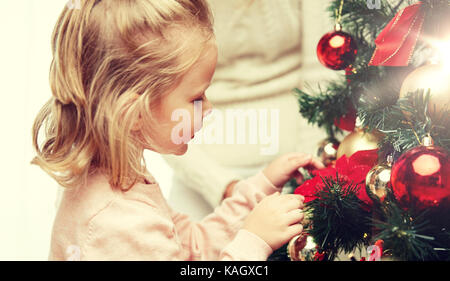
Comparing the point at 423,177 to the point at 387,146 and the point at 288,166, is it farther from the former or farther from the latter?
the point at 288,166

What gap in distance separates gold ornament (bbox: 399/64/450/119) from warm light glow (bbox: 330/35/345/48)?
0.18m

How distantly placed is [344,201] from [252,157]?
1.40 ft

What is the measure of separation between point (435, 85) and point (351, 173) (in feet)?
0.50

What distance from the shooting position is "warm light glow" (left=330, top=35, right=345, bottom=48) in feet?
2.21

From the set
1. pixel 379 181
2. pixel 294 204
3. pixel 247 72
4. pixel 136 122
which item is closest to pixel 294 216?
pixel 294 204

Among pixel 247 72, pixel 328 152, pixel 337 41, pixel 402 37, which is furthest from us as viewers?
pixel 247 72

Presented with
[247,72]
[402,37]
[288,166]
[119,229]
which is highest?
[247,72]

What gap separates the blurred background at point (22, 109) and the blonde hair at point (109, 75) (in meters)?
0.11

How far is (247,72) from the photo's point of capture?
88 centimetres

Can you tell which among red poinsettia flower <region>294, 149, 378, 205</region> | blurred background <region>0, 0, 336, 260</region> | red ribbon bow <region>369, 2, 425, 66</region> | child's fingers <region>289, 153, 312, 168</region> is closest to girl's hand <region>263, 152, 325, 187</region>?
child's fingers <region>289, 153, 312, 168</region>

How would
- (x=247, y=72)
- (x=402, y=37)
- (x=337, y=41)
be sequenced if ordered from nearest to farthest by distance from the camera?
1. (x=402, y=37)
2. (x=337, y=41)
3. (x=247, y=72)

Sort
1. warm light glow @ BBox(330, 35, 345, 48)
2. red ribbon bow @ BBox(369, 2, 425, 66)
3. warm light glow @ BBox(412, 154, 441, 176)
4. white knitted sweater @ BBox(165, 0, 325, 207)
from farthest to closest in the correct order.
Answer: white knitted sweater @ BBox(165, 0, 325, 207) → warm light glow @ BBox(330, 35, 345, 48) → red ribbon bow @ BBox(369, 2, 425, 66) → warm light glow @ BBox(412, 154, 441, 176)

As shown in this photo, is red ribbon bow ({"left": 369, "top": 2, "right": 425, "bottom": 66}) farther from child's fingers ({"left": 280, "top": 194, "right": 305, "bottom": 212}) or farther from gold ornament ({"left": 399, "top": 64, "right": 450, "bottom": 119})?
child's fingers ({"left": 280, "top": 194, "right": 305, "bottom": 212})
